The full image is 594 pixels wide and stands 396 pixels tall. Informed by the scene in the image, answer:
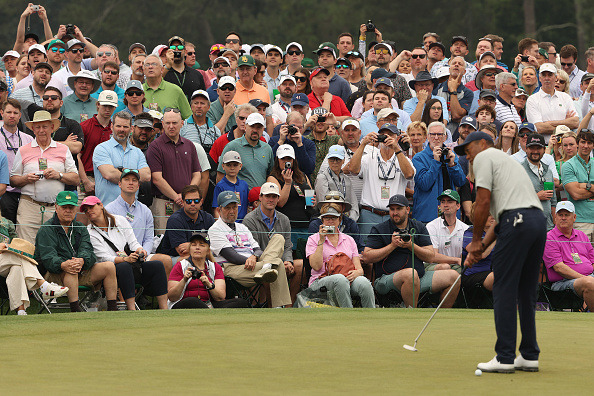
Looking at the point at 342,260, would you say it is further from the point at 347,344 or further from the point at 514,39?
the point at 514,39

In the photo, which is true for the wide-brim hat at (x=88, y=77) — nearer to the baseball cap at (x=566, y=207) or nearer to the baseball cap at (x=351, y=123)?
the baseball cap at (x=351, y=123)

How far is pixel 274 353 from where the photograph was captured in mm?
7980

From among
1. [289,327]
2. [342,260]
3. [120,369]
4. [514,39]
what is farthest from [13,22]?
[120,369]

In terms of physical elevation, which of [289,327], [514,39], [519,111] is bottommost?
[289,327]

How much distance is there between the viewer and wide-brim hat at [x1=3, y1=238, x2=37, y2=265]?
1083cm

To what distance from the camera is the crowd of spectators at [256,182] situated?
11.7 meters

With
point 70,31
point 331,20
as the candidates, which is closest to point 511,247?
point 70,31

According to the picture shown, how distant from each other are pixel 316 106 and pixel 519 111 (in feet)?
11.0

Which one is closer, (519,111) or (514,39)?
(519,111)

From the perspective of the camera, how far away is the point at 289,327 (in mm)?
→ 9898

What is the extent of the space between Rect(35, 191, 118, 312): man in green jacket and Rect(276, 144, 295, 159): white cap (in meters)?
3.02

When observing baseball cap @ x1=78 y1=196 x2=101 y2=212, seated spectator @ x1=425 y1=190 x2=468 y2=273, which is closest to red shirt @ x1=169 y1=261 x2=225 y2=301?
baseball cap @ x1=78 y1=196 x2=101 y2=212

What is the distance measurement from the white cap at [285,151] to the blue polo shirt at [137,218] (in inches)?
78.9

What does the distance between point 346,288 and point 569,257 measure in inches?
121
